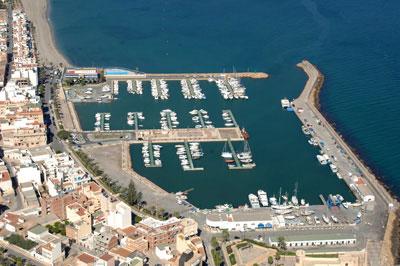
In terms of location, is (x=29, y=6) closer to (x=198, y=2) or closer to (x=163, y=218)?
(x=198, y=2)

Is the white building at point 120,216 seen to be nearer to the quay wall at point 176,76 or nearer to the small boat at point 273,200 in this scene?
the small boat at point 273,200

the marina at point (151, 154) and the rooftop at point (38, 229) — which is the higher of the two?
the marina at point (151, 154)

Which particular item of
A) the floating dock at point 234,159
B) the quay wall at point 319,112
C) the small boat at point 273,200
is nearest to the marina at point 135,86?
the floating dock at point 234,159

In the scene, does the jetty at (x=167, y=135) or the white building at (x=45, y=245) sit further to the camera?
the jetty at (x=167, y=135)

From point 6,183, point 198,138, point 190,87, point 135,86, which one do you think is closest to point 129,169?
point 198,138

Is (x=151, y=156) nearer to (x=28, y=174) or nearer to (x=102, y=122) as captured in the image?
(x=102, y=122)

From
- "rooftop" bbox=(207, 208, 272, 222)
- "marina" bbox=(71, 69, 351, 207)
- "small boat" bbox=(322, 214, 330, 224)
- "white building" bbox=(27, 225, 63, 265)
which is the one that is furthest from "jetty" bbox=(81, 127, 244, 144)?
"white building" bbox=(27, 225, 63, 265)

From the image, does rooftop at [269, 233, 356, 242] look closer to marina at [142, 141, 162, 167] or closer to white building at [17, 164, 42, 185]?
marina at [142, 141, 162, 167]

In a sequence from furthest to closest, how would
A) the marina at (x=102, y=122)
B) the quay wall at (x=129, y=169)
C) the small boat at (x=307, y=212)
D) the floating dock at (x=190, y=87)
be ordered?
the floating dock at (x=190, y=87)
the marina at (x=102, y=122)
the quay wall at (x=129, y=169)
the small boat at (x=307, y=212)
